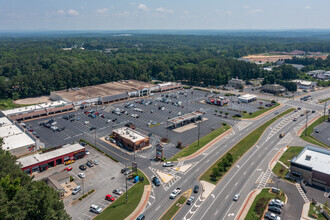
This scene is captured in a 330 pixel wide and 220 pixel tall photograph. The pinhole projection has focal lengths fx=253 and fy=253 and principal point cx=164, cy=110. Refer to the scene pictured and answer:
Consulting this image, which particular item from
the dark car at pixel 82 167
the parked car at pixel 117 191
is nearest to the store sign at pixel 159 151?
the parked car at pixel 117 191

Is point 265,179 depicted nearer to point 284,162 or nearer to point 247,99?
point 284,162

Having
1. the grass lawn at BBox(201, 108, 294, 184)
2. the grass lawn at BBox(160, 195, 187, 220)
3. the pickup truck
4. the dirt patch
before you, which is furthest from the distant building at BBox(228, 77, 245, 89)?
the grass lawn at BBox(160, 195, 187, 220)

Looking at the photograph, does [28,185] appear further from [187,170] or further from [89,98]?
[89,98]

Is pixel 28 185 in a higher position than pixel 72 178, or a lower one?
higher

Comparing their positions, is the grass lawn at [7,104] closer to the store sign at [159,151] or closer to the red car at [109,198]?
the store sign at [159,151]

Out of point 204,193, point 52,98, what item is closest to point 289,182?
point 204,193

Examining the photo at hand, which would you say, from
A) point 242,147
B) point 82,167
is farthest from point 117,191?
point 242,147

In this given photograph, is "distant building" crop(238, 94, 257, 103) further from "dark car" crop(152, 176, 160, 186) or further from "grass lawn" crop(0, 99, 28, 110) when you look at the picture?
"grass lawn" crop(0, 99, 28, 110)
